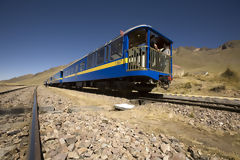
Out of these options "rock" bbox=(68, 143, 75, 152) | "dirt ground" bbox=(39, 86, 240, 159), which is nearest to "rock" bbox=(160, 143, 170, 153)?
"dirt ground" bbox=(39, 86, 240, 159)

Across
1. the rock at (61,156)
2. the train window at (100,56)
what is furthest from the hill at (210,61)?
the rock at (61,156)

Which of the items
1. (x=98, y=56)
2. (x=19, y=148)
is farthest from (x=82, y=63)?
(x=19, y=148)

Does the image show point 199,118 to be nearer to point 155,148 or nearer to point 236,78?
point 155,148

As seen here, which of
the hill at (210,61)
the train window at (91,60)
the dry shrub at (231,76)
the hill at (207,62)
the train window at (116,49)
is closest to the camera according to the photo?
the train window at (116,49)

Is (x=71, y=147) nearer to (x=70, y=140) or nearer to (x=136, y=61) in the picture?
(x=70, y=140)

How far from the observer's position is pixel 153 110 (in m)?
3.71

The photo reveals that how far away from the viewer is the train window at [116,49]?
6.08 metres

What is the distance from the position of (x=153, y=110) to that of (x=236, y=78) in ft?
41.7

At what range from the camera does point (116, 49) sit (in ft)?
20.9

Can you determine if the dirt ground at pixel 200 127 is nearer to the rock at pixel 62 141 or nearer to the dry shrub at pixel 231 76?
the rock at pixel 62 141

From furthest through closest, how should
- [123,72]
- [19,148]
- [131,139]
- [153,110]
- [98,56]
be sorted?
[98,56], [123,72], [153,110], [131,139], [19,148]

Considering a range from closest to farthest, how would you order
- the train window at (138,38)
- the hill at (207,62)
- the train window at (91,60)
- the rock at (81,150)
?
the rock at (81,150)
the train window at (138,38)
the train window at (91,60)
the hill at (207,62)

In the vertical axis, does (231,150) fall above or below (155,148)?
below

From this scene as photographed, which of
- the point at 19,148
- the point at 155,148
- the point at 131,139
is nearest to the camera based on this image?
the point at 19,148
